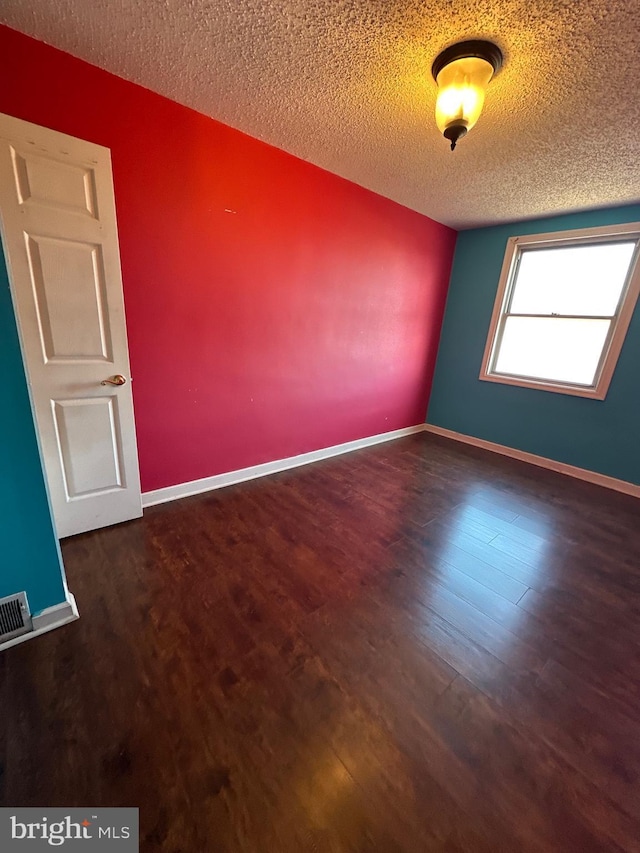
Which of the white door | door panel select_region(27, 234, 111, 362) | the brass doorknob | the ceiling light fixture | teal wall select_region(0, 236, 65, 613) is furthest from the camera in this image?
the brass doorknob

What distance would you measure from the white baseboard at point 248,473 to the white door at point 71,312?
0.33 m

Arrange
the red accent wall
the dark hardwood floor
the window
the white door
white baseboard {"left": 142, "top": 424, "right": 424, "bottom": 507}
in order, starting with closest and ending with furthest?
the dark hardwood floor, the white door, the red accent wall, white baseboard {"left": 142, "top": 424, "right": 424, "bottom": 507}, the window

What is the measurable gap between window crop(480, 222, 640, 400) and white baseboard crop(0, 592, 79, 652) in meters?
4.34

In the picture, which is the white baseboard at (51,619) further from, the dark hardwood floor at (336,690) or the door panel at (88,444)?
the door panel at (88,444)

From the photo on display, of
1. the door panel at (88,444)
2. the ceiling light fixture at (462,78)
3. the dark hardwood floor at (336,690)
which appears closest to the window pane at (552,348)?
the dark hardwood floor at (336,690)

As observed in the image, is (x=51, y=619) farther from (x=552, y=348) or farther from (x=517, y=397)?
(x=552, y=348)

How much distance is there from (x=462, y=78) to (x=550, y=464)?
3486 millimetres

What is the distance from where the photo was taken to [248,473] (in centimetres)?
293

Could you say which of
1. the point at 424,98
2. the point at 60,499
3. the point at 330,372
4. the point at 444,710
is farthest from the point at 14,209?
the point at 444,710

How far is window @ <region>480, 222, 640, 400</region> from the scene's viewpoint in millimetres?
3070

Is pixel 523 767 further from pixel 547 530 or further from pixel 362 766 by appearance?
pixel 547 530

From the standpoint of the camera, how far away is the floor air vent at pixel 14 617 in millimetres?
1352

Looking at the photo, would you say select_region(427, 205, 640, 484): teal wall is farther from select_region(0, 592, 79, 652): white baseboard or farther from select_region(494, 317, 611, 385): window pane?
select_region(0, 592, 79, 652): white baseboard

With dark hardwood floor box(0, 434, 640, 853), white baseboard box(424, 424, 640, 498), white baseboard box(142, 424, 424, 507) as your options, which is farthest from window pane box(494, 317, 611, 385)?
dark hardwood floor box(0, 434, 640, 853)
